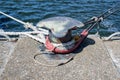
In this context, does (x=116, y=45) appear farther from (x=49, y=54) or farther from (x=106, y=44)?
(x=49, y=54)

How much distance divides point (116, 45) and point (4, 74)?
2.23 m

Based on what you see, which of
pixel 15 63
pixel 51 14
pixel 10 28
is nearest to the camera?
pixel 15 63

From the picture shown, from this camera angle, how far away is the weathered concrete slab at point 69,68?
186 inches

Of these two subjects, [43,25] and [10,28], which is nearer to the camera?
[43,25]

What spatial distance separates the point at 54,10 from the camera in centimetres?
1102

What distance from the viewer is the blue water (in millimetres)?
9679

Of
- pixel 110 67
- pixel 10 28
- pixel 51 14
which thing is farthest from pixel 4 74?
pixel 51 14

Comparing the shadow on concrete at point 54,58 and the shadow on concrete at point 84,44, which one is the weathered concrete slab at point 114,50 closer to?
the shadow on concrete at point 84,44

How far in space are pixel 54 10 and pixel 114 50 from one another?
18.6ft

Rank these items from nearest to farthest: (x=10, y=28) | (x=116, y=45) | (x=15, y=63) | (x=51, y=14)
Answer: (x=15, y=63), (x=116, y=45), (x=10, y=28), (x=51, y=14)

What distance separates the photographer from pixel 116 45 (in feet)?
19.2

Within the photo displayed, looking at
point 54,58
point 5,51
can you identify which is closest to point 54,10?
point 5,51

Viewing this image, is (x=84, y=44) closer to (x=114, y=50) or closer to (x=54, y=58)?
(x=114, y=50)

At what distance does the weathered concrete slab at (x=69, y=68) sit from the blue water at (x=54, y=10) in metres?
3.72
